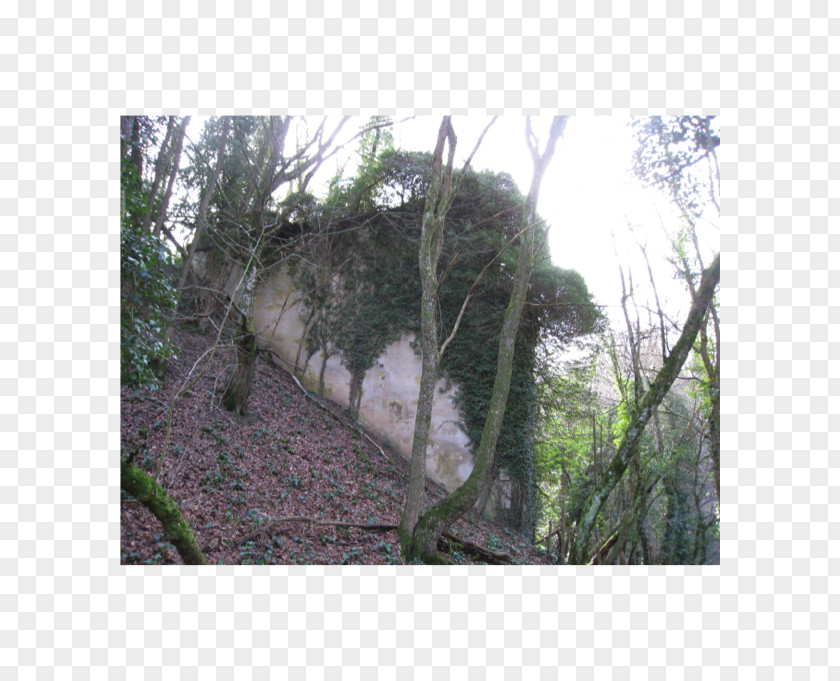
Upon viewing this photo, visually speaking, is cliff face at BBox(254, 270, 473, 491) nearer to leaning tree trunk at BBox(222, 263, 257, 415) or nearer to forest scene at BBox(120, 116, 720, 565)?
forest scene at BBox(120, 116, 720, 565)

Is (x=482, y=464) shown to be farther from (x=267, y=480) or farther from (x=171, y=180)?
(x=171, y=180)

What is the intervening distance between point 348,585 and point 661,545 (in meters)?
6.66

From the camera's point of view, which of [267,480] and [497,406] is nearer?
[497,406]

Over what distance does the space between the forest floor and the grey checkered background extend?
0.48 m

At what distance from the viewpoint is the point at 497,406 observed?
5000 millimetres

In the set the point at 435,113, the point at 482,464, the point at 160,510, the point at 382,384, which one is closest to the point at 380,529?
the point at 482,464

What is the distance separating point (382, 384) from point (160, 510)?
4.81 metres

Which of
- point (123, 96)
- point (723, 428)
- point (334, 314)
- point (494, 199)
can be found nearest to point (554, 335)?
point (494, 199)

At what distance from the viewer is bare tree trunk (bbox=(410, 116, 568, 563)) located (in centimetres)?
457

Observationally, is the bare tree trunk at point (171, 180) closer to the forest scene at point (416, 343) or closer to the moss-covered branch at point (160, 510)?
the forest scene at point (416, 343)

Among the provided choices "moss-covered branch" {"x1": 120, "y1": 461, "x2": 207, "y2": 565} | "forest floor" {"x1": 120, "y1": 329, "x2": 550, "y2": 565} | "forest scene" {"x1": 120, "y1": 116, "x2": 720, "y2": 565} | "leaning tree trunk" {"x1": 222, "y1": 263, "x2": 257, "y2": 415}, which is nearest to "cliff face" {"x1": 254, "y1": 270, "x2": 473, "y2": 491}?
"forest scene" {"x1": 120, "y1": 116, "x2": 720, "y2": 565}

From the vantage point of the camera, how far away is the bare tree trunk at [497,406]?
457cm

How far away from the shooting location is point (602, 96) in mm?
3670

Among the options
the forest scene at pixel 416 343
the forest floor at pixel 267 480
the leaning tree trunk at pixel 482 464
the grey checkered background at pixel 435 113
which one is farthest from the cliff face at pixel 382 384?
the grey checkered background at pixel 435 113
